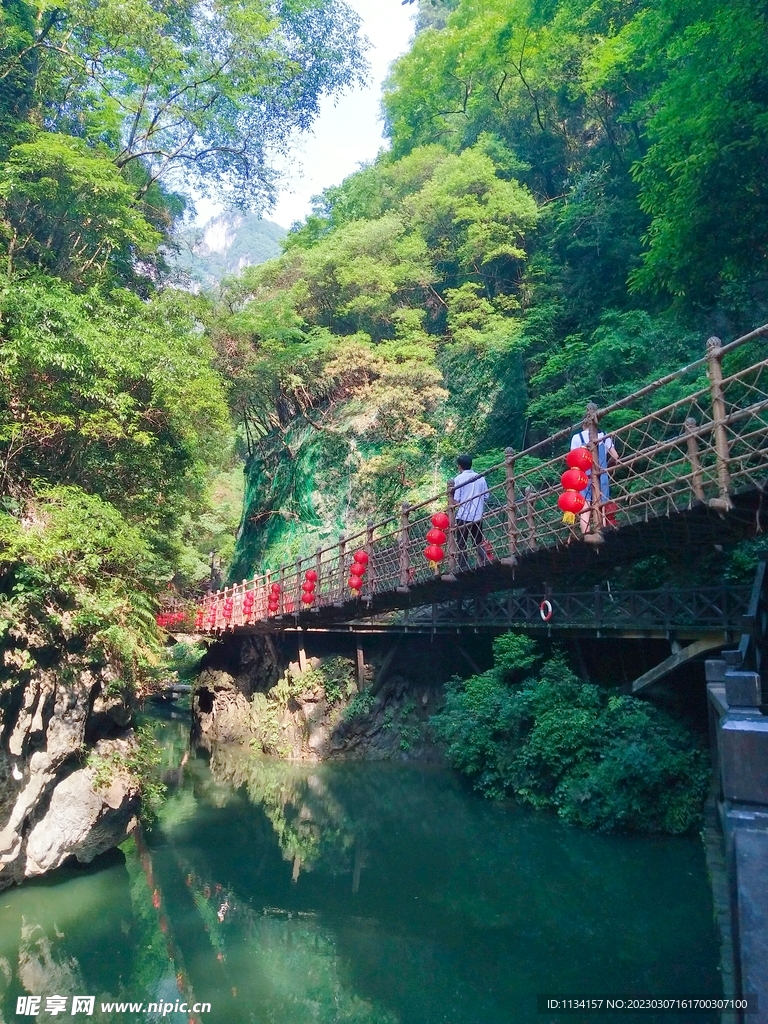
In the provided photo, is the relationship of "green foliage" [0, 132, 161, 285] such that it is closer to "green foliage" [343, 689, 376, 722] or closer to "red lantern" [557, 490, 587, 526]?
"red lantern" [557, 490, 587, 526]

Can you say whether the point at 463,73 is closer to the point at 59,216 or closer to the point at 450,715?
the point at 59,216

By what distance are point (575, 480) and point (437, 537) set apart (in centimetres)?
218

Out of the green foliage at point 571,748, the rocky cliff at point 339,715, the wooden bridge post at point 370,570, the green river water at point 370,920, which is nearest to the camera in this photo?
the green river water at point 370,920

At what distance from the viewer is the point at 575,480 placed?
4473mm

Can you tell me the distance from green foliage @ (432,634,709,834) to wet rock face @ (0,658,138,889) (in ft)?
13.9

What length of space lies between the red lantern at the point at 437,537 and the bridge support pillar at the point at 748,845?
4192mm

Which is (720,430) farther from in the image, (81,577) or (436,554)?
(81,577)

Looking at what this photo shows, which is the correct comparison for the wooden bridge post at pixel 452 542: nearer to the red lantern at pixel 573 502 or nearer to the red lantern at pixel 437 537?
the red lantern at pixel 437 537

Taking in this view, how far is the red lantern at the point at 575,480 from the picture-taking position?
4.47 meters

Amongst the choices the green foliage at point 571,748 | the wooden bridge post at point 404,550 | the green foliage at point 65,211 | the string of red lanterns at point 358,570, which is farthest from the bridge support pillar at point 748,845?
the green foliage at point 65,211

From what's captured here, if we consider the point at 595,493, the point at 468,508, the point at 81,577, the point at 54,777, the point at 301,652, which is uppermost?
the point at 468,508

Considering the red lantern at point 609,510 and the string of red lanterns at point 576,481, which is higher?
the string of red lanterns at point 576,481

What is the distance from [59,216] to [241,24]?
505 centimetres

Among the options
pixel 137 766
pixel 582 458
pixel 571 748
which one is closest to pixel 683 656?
pixel 571 748
